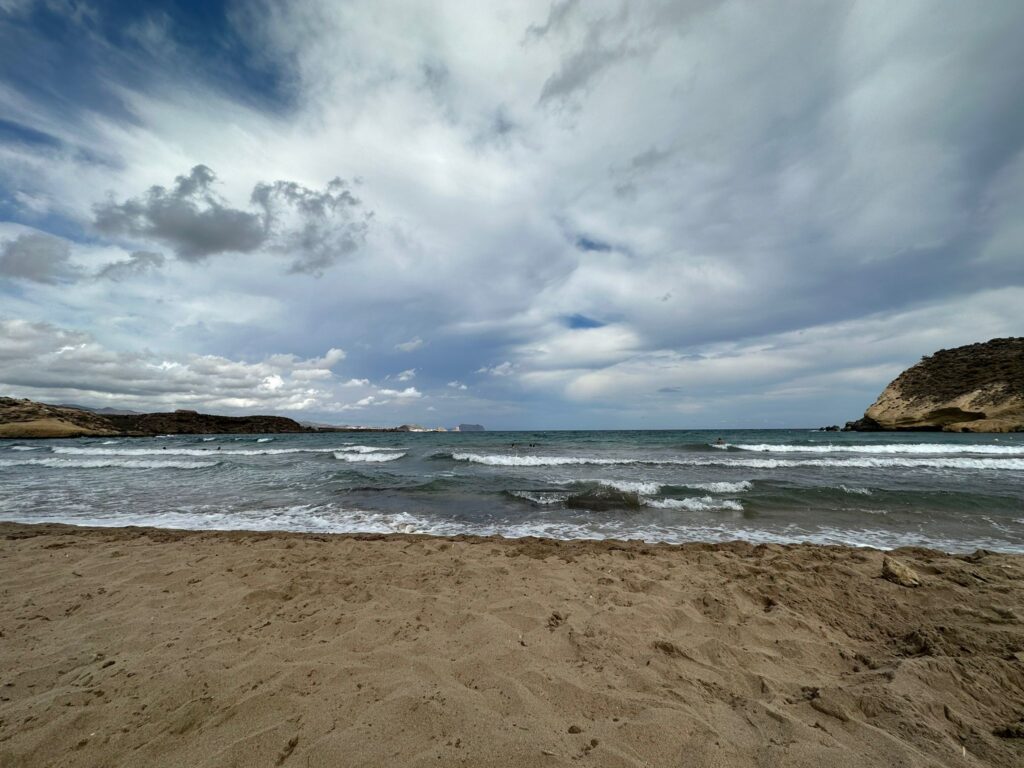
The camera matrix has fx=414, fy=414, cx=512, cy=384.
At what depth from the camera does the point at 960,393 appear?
47.6 metres

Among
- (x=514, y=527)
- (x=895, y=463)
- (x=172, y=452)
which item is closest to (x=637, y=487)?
(x=514, y=527)

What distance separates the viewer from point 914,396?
5303 centimetres

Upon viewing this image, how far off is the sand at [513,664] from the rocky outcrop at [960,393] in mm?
58721

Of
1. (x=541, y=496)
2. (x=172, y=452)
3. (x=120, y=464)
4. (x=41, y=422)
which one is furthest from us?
(x=41, y=422)

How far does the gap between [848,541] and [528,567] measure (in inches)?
255

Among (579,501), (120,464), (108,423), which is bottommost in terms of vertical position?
(120,464)

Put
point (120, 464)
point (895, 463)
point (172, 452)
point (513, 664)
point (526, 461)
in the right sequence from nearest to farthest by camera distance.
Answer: point (513, 664) < point (895, 463) < point (120, 464) < point (526, 461) < point (172, 452)

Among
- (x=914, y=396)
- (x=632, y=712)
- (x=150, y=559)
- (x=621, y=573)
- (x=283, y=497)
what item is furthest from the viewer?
(x=914, y=396)

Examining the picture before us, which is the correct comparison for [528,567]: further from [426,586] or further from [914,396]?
[914,396]

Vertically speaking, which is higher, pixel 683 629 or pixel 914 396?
pixel 914 396

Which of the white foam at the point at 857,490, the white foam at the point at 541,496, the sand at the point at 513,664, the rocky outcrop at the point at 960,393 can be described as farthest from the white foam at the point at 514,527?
the rocky outcrop at the point at 960,393

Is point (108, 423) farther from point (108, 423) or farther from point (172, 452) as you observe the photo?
point (172, 452)

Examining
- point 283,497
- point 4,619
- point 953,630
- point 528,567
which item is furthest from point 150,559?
point 953,630

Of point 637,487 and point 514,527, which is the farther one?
point 637,487
